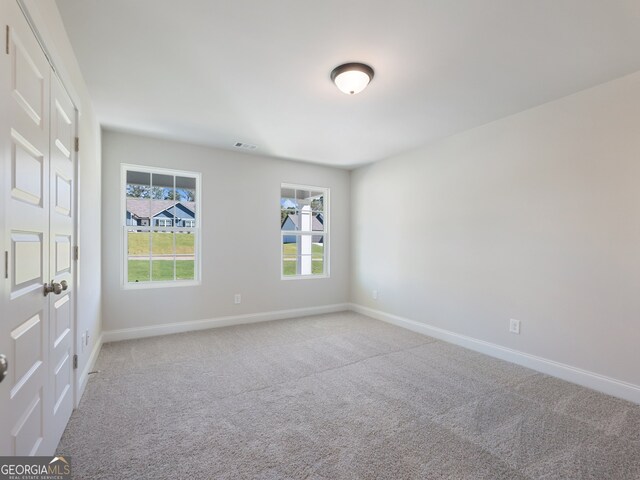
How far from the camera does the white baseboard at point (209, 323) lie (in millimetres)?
3775

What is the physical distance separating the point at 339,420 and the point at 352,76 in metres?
2.42

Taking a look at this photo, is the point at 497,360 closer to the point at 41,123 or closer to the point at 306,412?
the point at 306,412

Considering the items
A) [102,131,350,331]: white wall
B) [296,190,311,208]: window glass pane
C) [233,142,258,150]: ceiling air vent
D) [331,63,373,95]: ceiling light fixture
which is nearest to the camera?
[331,63,373,95]: ceiling light fixture

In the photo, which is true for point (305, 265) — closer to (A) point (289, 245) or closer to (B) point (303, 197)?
(A) point (289, 245)

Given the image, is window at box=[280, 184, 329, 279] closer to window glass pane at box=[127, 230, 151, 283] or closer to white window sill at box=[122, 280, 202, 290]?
white window sill at box=[122, 280, 202, 290]

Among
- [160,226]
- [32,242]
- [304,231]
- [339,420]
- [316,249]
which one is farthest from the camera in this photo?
[316,249]

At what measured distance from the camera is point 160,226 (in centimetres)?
410

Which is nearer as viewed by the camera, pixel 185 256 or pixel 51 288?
pixel 51 288

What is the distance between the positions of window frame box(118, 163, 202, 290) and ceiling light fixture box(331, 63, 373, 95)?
8.33ft

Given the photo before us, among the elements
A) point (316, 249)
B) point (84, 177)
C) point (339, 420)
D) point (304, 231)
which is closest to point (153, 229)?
point (84, 177)

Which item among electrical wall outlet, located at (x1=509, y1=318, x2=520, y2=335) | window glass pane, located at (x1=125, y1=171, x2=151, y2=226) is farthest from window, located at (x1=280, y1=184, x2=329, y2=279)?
electrical wall outlet, located at (x1=509, y1=318, x2=520, y2=335)

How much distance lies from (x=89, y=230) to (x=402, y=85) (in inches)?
118

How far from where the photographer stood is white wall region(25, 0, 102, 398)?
166 cm

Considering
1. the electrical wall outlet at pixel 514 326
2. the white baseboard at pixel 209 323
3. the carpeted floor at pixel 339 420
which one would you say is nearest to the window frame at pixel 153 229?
the white baseboard at pixel 209 323
